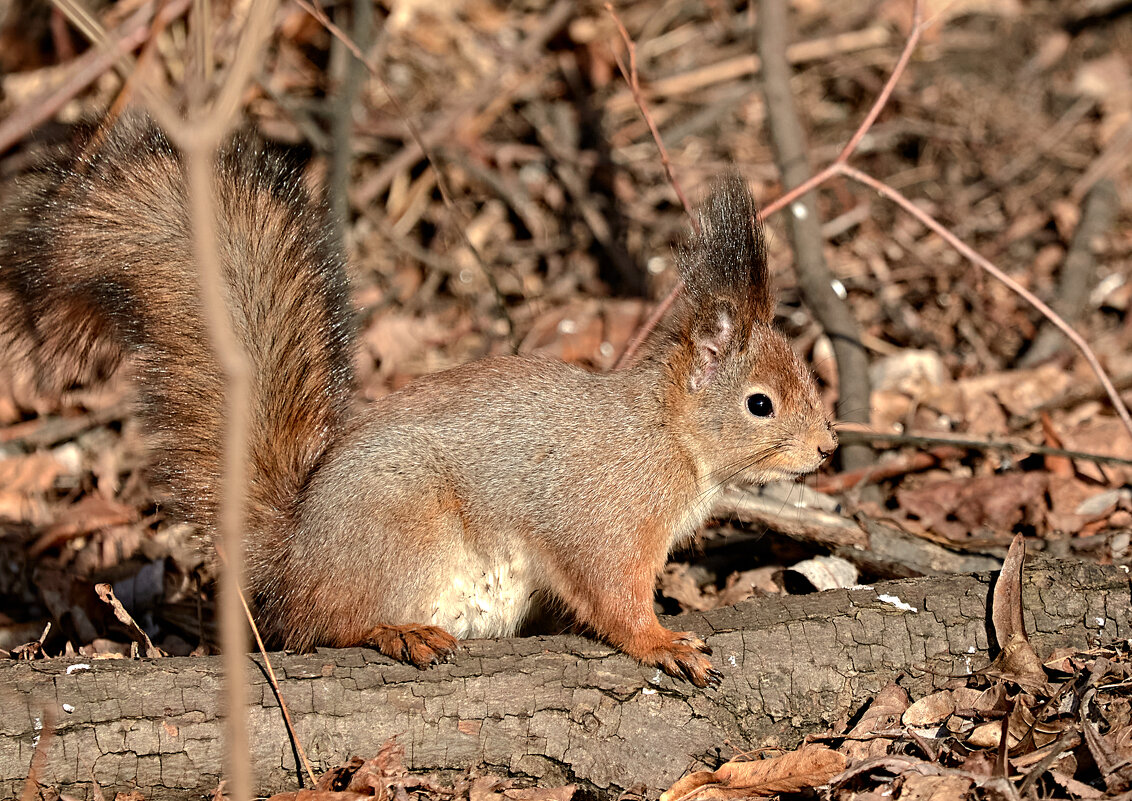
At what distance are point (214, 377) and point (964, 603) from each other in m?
2.01

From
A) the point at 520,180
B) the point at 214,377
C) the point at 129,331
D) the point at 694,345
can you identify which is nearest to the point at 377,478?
the point at 214,377

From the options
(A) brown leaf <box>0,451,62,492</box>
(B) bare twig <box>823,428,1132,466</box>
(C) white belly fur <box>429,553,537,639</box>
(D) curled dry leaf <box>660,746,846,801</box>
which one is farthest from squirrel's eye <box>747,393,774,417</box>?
(A) brown leaf <box>0,451,62,492</box>

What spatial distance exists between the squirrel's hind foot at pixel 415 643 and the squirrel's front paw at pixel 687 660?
0.50 m

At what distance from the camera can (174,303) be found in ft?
8.79

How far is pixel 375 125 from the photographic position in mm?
5676

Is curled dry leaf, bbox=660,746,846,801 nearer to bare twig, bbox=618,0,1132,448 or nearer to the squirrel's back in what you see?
the squirrel's back

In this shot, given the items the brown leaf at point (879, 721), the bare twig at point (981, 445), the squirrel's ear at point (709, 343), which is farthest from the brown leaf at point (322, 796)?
the bare twig at point (981, 445)

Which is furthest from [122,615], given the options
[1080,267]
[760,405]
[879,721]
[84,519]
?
[1080,267]

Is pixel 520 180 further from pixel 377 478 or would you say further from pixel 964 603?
pixel 964 603

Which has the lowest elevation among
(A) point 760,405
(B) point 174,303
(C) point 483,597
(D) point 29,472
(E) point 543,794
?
(E) point 543,794

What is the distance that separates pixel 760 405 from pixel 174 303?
1.60 m

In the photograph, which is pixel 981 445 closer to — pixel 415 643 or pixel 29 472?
pixel 415 643

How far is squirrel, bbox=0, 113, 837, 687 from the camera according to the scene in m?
2.66

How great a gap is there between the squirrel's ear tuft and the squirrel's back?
1.07 meters
